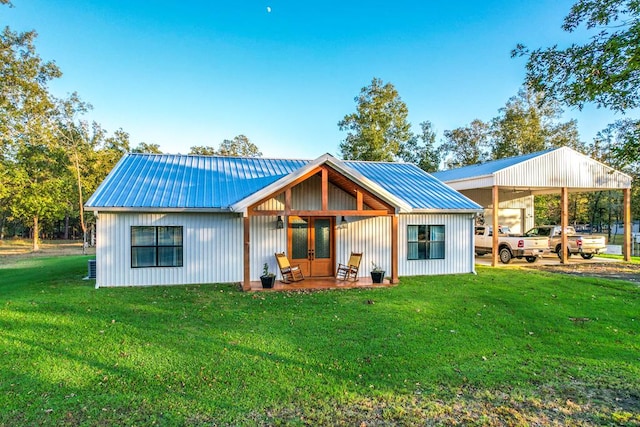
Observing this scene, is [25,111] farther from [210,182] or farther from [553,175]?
[553,175]

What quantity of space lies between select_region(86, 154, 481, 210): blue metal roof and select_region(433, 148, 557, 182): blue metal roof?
13.2 feet

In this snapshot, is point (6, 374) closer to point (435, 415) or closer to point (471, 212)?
point (435, 415)

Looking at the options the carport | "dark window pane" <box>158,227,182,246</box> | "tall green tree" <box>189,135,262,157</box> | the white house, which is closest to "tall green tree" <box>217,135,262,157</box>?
"tall green tree" <box>189,135,262,157</box>

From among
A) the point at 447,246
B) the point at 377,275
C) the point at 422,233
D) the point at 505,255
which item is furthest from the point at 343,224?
the point at 505,255

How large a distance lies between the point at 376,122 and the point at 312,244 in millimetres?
24654

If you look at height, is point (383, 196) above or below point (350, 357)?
above

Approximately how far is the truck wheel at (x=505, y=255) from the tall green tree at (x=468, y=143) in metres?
25.6

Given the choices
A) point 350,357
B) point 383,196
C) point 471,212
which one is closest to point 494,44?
point 471,212

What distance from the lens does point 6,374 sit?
471 centimetres

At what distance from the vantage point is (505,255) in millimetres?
17094

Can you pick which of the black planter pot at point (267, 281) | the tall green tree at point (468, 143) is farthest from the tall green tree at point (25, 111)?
the tall green tree at point (468, 143)

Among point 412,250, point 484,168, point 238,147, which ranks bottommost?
point 412,250

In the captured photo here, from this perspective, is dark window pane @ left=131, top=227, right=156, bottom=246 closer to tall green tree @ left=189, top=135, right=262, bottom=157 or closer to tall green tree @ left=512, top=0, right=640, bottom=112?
tall green tree @ left=512, top=0, right=640, bottom=112

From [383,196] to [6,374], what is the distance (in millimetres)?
8738
